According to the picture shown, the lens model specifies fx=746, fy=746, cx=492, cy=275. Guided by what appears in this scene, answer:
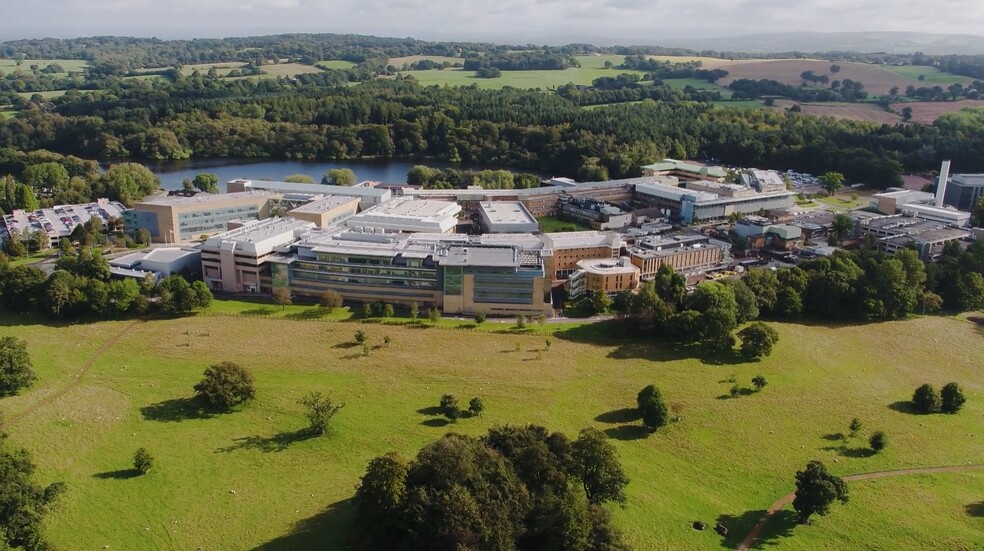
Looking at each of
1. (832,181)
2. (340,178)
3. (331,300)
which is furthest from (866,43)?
(331,300)

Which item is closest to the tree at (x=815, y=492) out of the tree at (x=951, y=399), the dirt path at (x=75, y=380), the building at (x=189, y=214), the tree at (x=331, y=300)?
the tree at (x=951, y=399)

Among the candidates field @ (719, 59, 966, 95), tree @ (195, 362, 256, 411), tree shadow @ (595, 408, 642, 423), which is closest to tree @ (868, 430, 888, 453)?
tree shadow @ (595, 408, 642, 423)

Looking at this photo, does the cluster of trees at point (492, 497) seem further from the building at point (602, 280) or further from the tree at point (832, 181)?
the tree at point (832, 181)

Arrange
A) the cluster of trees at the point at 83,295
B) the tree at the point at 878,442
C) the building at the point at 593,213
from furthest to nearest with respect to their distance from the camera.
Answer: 1. the building at the point at 593,213
2. the cluster of trees at the point at 83,295
3. the tree at the point at 878,442

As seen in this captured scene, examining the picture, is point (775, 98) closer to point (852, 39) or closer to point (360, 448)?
point (360, 448)

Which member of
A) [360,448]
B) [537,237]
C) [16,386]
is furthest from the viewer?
[537,237]

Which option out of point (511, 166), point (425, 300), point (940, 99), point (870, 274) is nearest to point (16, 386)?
point (425, 300)

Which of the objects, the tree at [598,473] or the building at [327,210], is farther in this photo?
the building at [327,210]
